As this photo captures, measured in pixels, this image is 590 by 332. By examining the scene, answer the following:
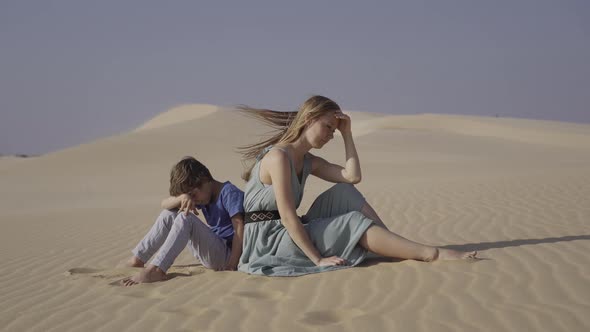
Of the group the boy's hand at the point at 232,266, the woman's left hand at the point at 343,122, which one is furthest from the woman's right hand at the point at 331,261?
the woman's left hand at the point at 343,122

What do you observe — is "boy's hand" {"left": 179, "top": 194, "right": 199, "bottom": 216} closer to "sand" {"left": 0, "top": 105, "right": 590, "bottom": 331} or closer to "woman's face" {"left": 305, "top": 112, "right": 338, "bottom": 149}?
"sand" {"left": 0, "top": 105, "right": 590, "bottom": 331}

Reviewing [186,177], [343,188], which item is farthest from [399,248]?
[186,177]

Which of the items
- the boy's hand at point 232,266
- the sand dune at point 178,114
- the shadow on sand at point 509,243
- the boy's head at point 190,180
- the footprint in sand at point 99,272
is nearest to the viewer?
the boy's head at point 190,180

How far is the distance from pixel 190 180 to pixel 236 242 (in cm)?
59

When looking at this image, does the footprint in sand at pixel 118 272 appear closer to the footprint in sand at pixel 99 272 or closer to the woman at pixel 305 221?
the footprint in sand at pixel 99 272

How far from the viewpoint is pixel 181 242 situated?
4.88m

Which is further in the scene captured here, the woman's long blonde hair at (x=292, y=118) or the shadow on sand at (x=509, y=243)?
the shadow on sand at (x=509, y=243)

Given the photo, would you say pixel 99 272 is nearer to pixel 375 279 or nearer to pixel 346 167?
pixel 346 167

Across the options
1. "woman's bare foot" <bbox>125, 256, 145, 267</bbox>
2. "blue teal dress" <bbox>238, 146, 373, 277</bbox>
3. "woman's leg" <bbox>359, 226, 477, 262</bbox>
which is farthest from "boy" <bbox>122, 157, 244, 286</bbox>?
"woman's leg" <bbox>359, 226, 477, 262</bbox>

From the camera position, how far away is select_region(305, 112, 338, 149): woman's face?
479cm

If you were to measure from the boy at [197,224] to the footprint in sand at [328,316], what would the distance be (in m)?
1.43

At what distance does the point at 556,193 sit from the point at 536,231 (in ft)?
11.5

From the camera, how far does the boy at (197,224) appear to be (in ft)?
16.0

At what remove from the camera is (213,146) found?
95.2ft
